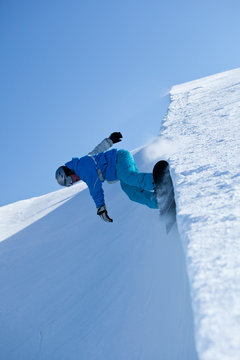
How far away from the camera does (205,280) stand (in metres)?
1.09

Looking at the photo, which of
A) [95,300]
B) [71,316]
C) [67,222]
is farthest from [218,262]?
[67,222]

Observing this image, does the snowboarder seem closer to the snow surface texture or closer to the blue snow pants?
the blue snow pants

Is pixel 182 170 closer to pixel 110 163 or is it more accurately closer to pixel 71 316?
pixel 110 163

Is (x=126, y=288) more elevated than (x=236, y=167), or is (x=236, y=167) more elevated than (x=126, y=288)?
(x=236, y=167)

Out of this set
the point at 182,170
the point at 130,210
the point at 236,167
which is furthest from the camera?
the point at 130,210

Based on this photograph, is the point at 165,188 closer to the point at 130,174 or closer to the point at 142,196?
the point at 142,196

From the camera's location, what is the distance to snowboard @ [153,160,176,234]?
2703 millimetres

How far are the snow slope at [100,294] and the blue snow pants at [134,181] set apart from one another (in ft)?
1.05

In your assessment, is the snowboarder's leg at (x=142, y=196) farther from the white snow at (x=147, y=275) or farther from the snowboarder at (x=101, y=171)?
the white snow at (x=147, y=275)

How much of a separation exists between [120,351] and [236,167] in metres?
1.69

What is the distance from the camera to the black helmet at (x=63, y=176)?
10.7 feet

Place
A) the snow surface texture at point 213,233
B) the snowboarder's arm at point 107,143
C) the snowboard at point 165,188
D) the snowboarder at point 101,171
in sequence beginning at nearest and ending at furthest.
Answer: the snow surface texture at point 213,233 < the snowboard at point 165,188 < the snowboarder at point 101,171 < the snowboarder's arm at point 107,143

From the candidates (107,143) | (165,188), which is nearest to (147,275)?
(165,188)

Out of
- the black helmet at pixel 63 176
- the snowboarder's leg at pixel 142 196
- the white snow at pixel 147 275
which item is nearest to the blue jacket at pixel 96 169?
the black helmet at pixel 63 176
